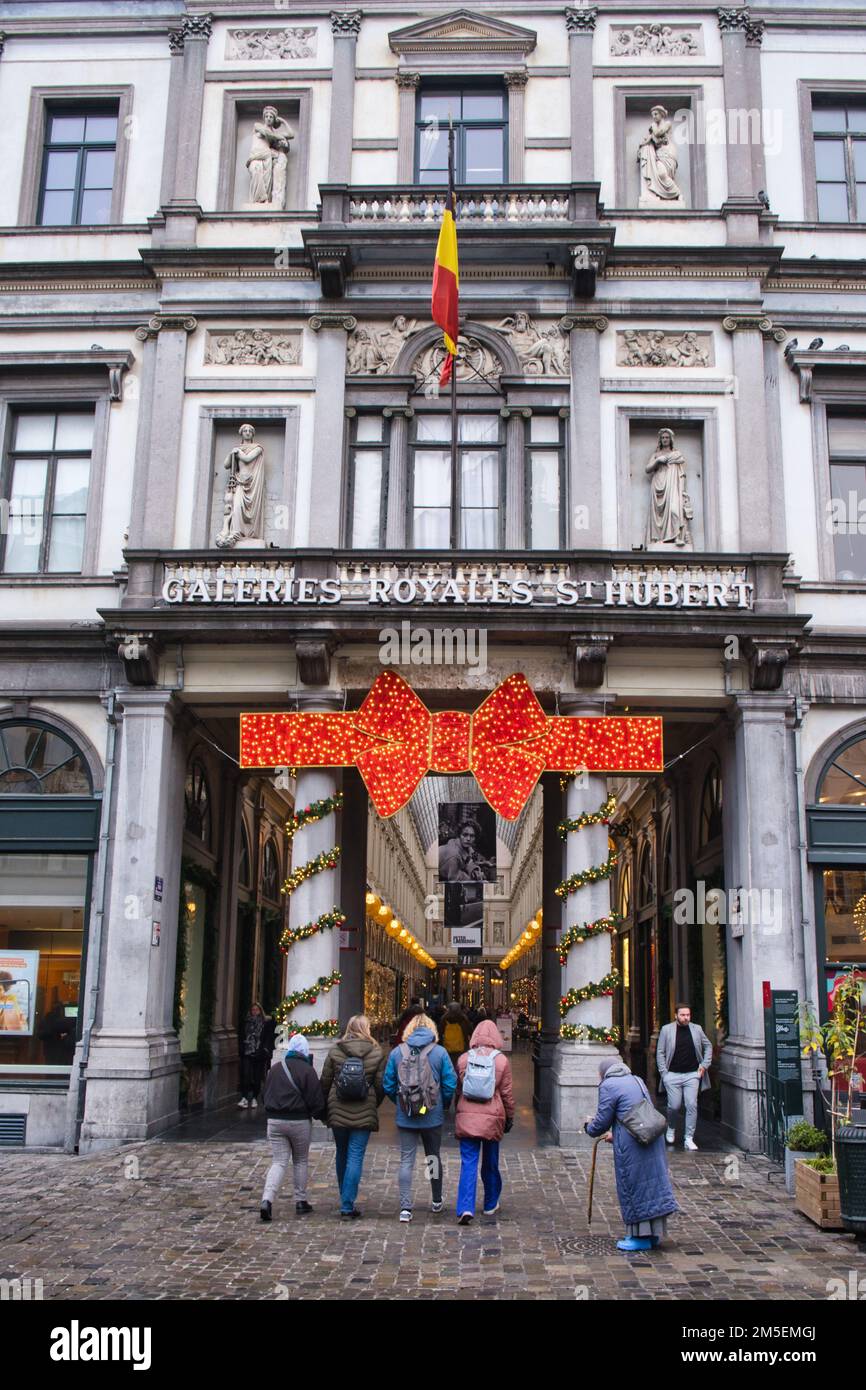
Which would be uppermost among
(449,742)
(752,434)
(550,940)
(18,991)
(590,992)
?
(752,434)

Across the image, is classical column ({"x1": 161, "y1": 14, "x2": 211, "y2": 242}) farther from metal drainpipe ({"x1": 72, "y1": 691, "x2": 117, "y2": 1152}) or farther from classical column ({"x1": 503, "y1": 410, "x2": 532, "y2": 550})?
metal drainpipe ({"x1": 72, "y1": 691, "x2": 117, "y2": 1152})

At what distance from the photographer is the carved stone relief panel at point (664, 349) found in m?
19.7

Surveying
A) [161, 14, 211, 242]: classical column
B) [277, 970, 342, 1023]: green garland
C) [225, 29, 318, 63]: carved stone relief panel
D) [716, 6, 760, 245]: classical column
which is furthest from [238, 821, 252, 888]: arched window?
[716, 6, 760, 245]: classical column

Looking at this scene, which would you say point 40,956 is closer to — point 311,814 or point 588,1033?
point 311,814

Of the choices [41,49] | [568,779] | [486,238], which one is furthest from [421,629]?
[41,49]

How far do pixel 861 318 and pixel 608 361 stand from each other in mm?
4010

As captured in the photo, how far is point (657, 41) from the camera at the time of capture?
21.0m

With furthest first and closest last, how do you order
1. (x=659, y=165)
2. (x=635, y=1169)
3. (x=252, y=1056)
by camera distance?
1. (x=252, y=1056)
2. (x=659, y=165)
3. (x=635, y=1169)

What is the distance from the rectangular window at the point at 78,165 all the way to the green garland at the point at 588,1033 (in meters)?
15.0

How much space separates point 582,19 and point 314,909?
15075 mm

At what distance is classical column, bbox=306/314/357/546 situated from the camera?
19.2 meters

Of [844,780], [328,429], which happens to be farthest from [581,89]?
[844,780]

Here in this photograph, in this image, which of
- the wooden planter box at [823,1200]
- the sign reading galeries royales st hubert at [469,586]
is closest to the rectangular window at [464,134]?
the sign reading galeries royales st hubert at [469,586]

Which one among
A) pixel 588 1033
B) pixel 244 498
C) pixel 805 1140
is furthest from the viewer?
pixel 244 498
